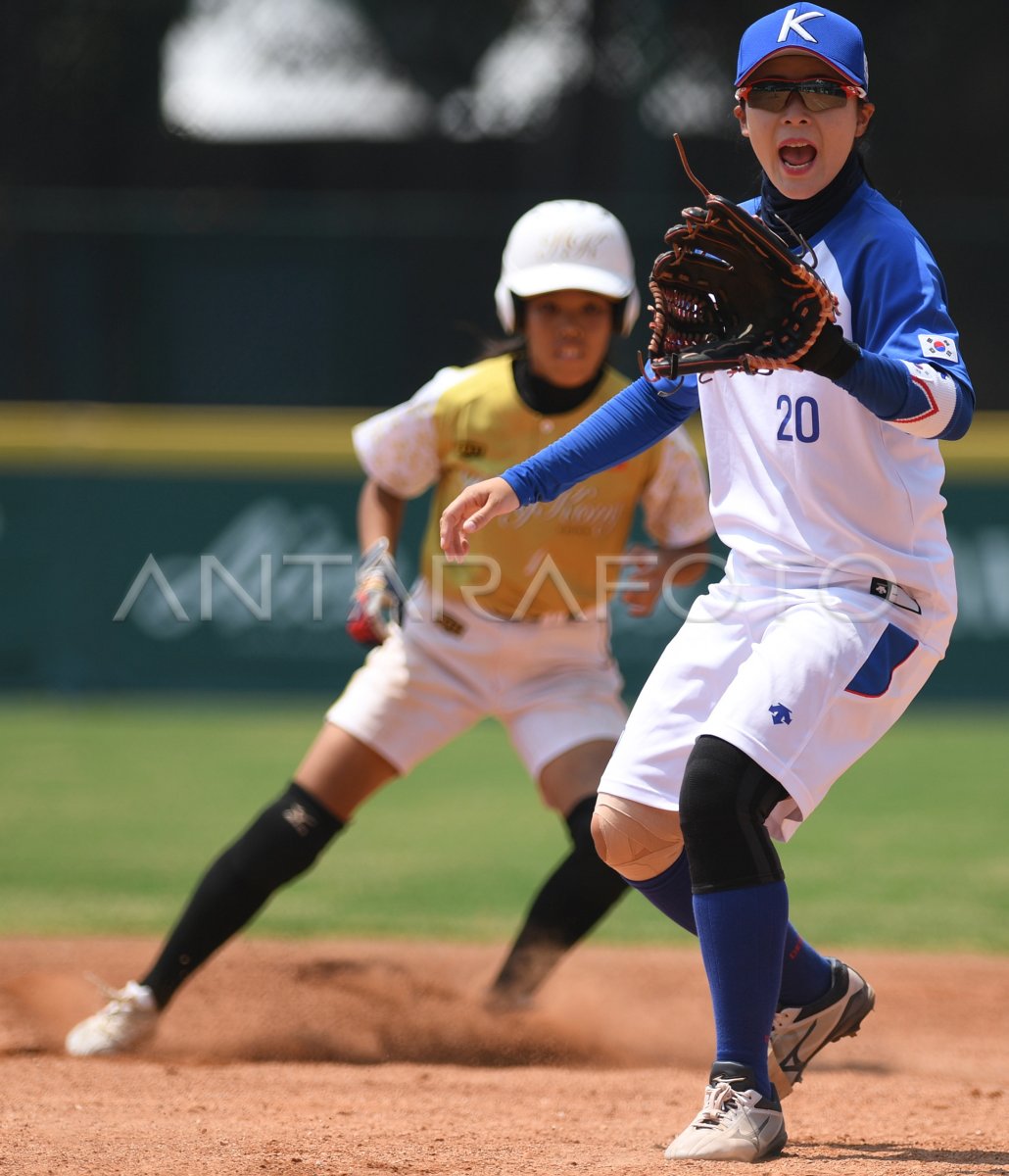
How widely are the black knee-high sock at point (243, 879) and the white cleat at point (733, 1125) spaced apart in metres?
1.56

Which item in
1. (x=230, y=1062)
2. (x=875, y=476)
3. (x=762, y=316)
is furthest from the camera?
(x=230, y=1062)

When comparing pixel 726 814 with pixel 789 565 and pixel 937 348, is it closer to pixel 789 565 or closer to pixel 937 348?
pixel 789 565

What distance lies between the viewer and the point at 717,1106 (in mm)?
2881

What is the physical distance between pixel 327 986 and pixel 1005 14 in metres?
12.0

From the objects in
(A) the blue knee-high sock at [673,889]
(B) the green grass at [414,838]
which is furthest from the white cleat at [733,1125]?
(B) the green grass at [414,838]

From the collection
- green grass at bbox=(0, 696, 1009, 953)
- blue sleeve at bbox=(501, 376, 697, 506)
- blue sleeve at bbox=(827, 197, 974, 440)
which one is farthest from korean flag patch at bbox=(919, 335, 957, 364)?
green grass at bbox=(0, 696, 1009, 953)

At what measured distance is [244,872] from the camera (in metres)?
4.20

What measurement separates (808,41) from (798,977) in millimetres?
1821

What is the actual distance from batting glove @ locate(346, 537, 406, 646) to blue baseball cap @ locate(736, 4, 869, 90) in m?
1.65

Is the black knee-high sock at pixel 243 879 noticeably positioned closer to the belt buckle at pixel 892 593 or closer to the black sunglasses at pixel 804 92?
the belt buckle at pixel 892 593

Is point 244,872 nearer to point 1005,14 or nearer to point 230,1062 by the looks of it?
point 230,1062

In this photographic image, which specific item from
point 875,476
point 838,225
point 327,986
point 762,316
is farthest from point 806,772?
point 327,986

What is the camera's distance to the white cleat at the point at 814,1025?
3.38 meters

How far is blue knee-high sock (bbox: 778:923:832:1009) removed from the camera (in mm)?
3420
